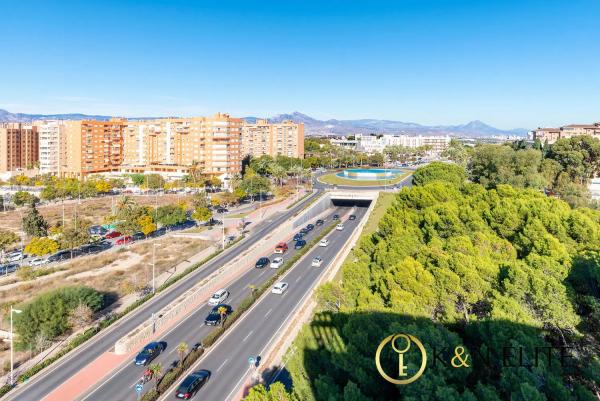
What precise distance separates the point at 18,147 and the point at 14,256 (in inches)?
3963

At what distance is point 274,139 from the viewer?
16250 centimetres

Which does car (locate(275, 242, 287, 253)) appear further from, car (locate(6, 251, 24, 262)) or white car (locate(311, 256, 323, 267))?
car (locate(6, 251, 24, 262))

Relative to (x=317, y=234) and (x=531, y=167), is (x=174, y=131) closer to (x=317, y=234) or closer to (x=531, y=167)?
(x=317, y=234)

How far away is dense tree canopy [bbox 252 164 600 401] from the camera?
16.2 meters

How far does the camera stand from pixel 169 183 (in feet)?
361

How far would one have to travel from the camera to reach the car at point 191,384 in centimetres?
2552

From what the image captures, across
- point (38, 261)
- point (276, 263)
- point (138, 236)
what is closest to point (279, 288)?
point (276, 263)

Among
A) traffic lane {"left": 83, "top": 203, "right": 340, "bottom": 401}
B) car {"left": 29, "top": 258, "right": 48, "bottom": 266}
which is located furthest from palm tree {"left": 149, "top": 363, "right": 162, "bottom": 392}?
car {"left": 29, "top": 258, "right": 48, "bottom": 266}

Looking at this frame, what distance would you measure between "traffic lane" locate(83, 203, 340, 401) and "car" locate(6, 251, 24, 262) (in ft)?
106

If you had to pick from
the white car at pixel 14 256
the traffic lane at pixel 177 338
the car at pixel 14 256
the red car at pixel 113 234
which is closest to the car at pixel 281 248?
the traffic lane at pixel 177 338

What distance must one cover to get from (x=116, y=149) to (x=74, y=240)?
83194mm

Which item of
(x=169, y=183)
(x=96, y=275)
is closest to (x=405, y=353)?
(x=96, y=275)

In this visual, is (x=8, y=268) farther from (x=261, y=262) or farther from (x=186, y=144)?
(x=186, y=144)

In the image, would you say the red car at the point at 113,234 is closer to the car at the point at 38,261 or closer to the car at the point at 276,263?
the car at the point at 38,261
